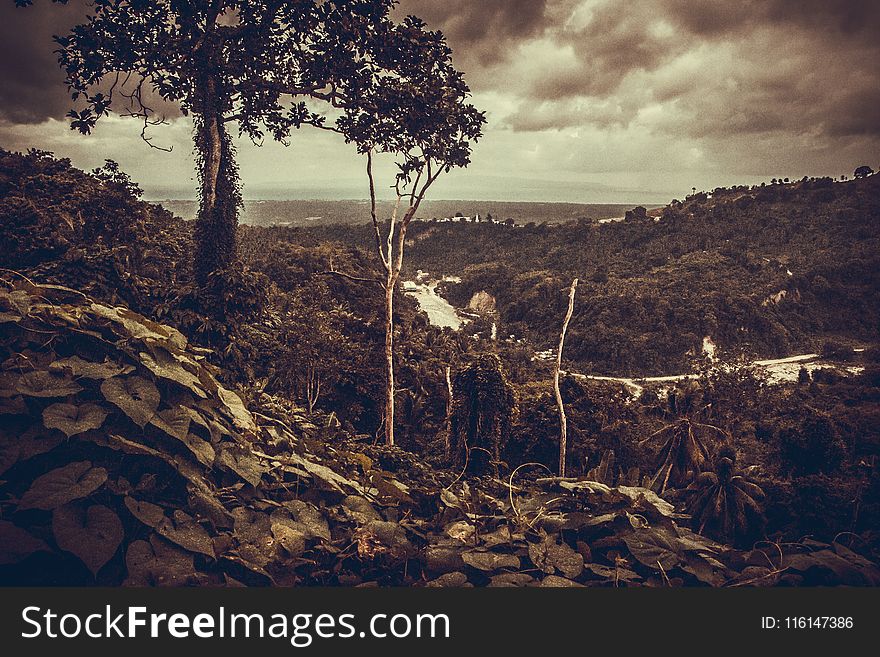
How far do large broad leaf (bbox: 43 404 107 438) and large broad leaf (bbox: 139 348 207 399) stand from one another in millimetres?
297

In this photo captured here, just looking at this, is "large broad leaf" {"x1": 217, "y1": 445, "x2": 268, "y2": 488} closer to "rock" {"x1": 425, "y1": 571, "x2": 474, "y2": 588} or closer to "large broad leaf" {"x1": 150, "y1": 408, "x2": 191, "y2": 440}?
"large broad leaf" {"x1": 150, "y1": 408, "x2": 191, "y2": 440}

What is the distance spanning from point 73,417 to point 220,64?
8.54 m

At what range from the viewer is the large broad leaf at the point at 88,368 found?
2.14 metres

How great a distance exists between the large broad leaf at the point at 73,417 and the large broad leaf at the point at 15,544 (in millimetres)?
375

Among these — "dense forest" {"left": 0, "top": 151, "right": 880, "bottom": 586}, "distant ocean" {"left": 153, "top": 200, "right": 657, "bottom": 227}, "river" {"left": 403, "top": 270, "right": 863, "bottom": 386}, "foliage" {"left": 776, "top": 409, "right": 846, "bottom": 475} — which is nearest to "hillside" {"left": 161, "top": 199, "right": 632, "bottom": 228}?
"distant ocean" {"left": 153, "top": 200, "right": 657, "bottom": 227}

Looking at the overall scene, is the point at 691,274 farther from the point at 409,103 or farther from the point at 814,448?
the point at 409,103

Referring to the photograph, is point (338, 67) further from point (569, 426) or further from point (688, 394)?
point (688, 394)

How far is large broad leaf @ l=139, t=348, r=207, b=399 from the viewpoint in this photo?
2.27 meters

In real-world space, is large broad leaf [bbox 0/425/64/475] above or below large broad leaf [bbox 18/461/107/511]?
above

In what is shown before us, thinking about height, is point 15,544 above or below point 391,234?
below

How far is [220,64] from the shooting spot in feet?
27.0

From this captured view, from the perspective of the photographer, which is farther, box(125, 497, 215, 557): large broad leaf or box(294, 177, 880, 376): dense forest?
box(294, 177, 880, 376): dense forest

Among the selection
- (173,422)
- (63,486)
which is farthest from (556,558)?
(63,486)

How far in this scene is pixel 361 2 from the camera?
852 cm
